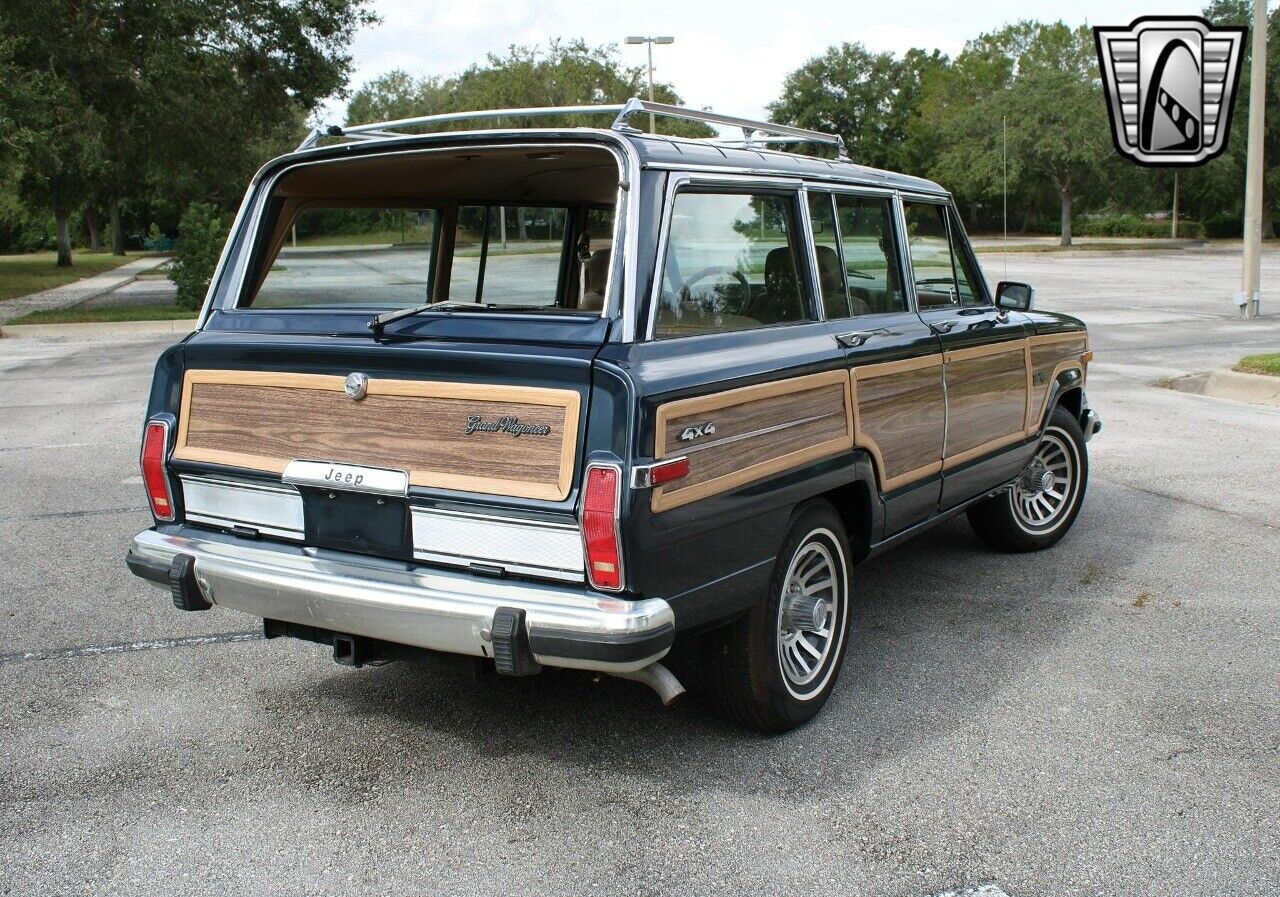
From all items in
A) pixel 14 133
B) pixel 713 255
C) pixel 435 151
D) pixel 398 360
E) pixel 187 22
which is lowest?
pixel 398 360

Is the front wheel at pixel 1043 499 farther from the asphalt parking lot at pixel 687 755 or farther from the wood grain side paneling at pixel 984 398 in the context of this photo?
the wood grain side paneling at pixel 984 398

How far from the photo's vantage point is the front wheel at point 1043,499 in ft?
20.9

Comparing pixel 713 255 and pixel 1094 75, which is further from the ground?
pixel 1094 75

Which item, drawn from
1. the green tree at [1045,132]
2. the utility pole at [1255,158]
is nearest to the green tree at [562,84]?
the green tree at [1045,132]

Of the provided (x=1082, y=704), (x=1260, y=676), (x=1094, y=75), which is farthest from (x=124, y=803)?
(x=1094, y=75)

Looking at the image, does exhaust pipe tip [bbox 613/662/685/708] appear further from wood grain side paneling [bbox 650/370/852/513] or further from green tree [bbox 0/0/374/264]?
green tree [bbox 0/0/374/264]

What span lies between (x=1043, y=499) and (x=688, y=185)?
11.3ft

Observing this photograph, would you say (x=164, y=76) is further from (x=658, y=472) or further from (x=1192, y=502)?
(x=658, y=472)

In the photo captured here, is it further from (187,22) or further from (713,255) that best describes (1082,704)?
(187,22)

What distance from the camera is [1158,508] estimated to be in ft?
24.5

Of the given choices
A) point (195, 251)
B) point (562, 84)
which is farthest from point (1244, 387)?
point (562, 84)

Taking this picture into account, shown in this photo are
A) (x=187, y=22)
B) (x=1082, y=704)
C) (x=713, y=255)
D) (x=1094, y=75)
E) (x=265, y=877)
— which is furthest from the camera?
(x=1094, y=75)

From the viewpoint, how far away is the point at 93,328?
21562 millimetres

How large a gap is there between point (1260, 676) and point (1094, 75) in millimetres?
56439
